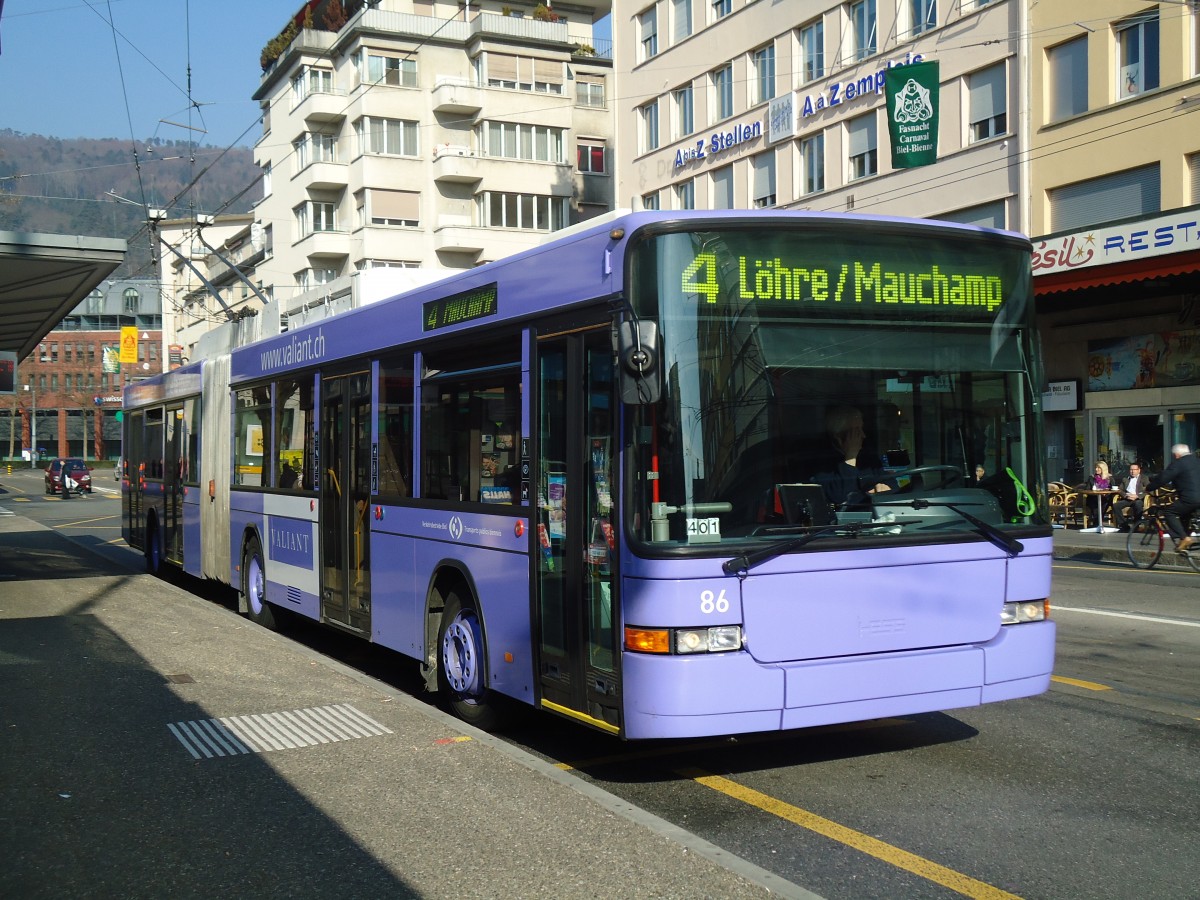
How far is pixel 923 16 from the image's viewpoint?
102 ft

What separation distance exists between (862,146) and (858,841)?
3022 cm

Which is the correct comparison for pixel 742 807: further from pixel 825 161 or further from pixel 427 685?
pixel 825 161

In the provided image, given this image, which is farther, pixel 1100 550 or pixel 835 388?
pixel 1100 550

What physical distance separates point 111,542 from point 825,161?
2063 cm

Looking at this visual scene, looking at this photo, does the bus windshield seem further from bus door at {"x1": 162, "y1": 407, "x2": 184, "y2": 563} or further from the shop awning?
the shop awning

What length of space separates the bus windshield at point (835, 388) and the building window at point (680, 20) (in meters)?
36.0

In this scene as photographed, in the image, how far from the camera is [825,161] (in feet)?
114

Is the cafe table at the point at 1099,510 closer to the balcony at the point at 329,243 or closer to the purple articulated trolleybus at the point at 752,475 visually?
the purple articulated trolleybus at the point at 752,475

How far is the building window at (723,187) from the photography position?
38719mm

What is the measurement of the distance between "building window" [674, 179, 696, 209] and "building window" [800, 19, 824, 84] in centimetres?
609

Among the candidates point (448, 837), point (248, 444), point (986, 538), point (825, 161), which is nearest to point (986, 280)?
point (986, 538)

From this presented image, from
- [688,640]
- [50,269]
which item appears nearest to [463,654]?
[688,640]

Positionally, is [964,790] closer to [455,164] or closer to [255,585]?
[255,585]

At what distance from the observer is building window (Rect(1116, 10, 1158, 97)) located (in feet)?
83.4
